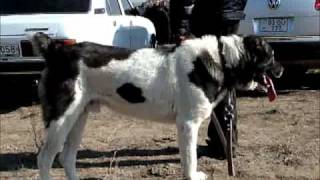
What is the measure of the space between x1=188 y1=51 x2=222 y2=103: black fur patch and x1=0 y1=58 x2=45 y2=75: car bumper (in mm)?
4563

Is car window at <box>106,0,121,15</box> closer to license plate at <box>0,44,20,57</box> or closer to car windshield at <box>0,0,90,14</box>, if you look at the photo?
car windshield at <box>0,0,90,14</box>

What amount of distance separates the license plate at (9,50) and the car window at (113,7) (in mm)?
1562

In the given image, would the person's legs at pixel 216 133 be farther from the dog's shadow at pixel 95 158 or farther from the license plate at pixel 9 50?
the license plate at pixel 9 50

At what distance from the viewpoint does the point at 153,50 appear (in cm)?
629

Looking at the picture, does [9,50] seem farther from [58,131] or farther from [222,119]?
[58,131]

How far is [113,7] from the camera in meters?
11.3

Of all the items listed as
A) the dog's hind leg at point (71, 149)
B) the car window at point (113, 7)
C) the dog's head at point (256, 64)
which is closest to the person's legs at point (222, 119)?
the dog's head at point (256, 64)

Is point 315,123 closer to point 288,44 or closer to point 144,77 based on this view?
point 288,44

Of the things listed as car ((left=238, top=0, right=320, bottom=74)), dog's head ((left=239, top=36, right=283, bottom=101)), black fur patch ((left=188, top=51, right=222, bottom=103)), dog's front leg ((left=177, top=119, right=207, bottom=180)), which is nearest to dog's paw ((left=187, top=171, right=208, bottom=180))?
dog's front leg ((left=177, top=119, right=207, bottom=180))

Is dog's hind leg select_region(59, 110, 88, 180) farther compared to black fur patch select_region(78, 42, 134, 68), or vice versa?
dog's hind leg select_region(59, 110, 88, 180)

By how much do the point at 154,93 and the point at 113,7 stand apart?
532cm

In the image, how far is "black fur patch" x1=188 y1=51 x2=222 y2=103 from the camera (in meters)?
6.12

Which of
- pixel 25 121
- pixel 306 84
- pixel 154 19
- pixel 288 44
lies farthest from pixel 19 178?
pixel 154 19

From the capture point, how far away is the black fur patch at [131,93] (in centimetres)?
614
